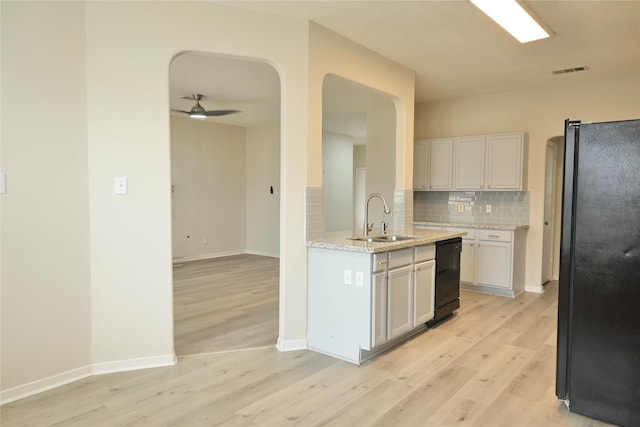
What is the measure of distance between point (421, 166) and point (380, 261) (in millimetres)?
3350

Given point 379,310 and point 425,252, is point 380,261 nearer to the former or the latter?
point 379,310

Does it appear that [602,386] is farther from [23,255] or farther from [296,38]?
[23,255]

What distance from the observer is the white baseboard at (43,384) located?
2.52m

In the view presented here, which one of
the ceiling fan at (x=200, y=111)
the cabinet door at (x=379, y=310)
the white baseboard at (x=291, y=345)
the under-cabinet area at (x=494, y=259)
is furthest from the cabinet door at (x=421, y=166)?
the white baseboard at (x=291, y=345)

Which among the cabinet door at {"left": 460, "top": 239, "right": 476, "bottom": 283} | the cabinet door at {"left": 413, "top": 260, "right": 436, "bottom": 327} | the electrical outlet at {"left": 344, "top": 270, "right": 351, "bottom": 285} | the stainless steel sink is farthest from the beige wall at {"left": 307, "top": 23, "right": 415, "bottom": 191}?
the cabinet door at {"left": 460, "top": 239, "right": 476, "bottom": 283}

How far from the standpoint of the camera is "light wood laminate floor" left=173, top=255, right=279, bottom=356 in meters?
3.58

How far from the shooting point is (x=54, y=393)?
2627 mm

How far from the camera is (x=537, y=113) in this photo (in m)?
5.51

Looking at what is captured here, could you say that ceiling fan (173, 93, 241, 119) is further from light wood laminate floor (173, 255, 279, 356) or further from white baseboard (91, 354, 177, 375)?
white baseboard (91, 354, 177, 375)

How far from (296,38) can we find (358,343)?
2.53 meters

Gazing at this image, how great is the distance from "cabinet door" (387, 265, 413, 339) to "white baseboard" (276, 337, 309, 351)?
28.3 inches

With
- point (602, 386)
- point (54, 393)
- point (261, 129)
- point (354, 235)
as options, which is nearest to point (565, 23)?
point (354, 235)

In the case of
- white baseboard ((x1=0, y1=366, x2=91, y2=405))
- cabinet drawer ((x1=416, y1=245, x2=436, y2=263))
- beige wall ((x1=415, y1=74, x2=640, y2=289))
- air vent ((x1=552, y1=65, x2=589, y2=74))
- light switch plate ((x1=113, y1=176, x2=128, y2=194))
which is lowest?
white baseboard ((x1=0, y1=366, x2=91, y2=405))

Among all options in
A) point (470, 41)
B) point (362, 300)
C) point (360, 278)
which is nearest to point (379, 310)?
point (362, 300)
